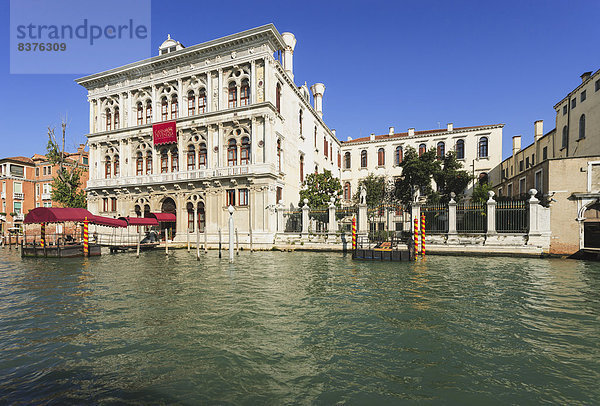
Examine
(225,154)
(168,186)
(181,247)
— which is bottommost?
(181,247)

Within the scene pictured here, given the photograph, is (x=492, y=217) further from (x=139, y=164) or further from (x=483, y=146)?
(x=139, y=164)

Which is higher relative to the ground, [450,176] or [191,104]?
[191,104]

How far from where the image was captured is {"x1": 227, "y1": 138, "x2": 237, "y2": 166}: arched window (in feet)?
75.7

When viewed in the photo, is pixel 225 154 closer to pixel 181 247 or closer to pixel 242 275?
pixel 181 247

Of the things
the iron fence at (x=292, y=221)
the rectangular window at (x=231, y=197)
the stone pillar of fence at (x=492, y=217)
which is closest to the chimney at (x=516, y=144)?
the stone pillar of fence at (x=492, y=217)

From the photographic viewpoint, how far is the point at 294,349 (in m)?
4.95

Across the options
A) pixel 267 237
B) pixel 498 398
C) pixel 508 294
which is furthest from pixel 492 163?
pixel 498 398

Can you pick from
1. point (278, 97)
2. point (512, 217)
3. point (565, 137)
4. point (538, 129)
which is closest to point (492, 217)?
point (512, 217)

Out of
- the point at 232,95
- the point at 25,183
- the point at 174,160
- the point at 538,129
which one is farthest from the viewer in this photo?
the point at 25,183

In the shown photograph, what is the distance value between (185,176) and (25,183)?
1239 inches

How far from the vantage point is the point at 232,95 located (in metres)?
23.4

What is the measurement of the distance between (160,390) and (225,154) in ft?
67.6

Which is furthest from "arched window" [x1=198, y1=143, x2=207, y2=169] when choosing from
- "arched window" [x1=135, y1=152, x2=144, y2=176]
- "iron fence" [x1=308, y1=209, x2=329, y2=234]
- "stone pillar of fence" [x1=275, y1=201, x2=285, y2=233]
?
"iron fence" [x1=308, y1=209, x2=329, y2=234]

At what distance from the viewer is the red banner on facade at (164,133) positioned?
80.4 feet
